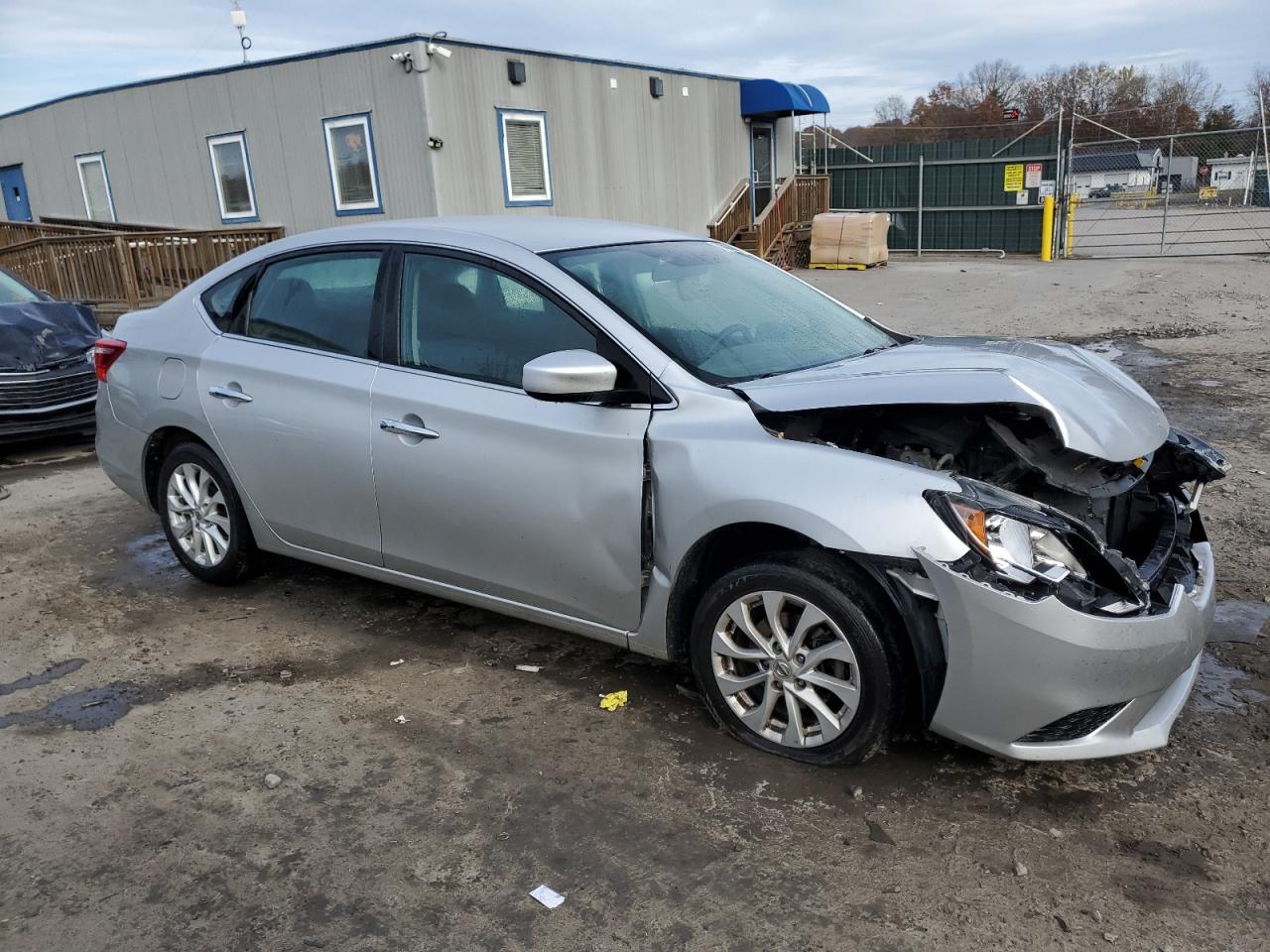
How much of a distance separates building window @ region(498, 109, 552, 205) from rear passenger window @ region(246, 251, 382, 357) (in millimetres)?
11197

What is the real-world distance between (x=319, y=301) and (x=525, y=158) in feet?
39.0

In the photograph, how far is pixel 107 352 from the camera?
5117mm

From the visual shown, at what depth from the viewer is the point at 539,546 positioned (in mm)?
3660

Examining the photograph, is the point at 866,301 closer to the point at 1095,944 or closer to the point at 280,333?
the point at 280,333

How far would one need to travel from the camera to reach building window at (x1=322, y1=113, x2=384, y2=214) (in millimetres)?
14602

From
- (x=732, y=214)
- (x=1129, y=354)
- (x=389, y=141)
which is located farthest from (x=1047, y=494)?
(x=732, y=214)

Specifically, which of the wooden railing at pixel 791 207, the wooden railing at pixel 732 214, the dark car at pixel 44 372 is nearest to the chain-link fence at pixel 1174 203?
the wooden railing at pixel 791 207

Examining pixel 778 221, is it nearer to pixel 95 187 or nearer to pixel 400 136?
pixel 400 136

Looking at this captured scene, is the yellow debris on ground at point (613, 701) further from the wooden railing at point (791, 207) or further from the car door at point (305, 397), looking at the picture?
the wooden railing at point (791, 207)

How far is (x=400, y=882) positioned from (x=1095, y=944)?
177cm

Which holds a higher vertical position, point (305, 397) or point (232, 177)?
point (232, 177)

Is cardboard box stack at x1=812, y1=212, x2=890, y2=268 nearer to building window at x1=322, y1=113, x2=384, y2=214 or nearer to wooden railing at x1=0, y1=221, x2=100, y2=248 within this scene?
building window at x1=322, y1=113, x2=384, y2=214

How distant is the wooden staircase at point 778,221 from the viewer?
20.7m

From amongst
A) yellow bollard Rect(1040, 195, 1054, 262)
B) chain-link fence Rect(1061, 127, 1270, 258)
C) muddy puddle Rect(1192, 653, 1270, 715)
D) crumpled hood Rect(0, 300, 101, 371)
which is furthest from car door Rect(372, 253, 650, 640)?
yellow bollard Rect(1040, 195, 1054, 262)
